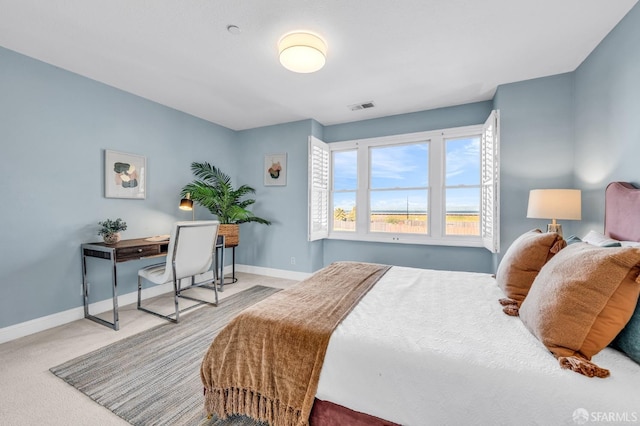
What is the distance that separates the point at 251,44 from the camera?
229 cm

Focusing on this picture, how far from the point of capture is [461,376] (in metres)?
0.99

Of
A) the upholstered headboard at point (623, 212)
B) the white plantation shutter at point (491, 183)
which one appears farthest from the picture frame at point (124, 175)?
the upholstered headboard at point (623, 212)

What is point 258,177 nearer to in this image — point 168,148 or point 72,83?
point 168,148

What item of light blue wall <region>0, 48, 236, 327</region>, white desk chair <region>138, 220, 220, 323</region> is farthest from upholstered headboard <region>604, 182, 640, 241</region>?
light blue wall <region>0, 48, 236, 327</region>

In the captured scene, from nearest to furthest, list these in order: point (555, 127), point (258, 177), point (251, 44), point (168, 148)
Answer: point (251, 44) < point (555, 127) < point (168, 148) < point (258, 177)

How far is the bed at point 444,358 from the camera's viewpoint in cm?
92

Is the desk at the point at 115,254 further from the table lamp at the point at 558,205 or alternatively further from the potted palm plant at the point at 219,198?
the table lamp at the point at 558,205

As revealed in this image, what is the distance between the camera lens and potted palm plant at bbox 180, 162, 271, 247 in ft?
12.9

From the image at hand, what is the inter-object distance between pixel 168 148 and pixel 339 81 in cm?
255

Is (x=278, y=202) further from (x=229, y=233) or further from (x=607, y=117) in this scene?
(x=607, y=117)

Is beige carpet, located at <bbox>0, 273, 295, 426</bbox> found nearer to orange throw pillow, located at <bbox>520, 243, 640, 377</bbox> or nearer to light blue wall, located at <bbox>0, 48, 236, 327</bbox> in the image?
light blue wall, located at <bbox>0, 48, 236, 327</bbox>

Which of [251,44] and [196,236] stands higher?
[251,44]

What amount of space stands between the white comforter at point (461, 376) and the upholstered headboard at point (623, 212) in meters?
1.18

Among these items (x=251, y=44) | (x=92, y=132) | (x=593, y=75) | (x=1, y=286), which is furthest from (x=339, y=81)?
(x=1, y=286)
